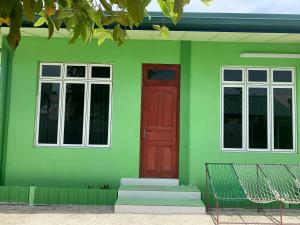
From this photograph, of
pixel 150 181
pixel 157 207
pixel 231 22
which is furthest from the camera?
pixel 150 181

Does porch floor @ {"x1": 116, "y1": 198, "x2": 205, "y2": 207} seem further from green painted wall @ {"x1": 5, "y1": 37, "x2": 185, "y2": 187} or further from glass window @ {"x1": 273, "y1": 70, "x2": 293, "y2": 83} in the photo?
glass window @ {"x1": 273, "y1": 70, "x2": 293, "y2": 83}

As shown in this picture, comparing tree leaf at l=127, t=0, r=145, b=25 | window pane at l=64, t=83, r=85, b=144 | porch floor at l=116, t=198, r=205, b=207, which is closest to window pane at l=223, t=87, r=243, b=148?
porch floor at l=116, t=198, r=205, b=207

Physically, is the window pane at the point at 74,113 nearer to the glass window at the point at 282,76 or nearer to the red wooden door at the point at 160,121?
the red wooden door at the point at 160,121

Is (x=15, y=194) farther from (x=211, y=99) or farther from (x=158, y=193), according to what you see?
(x=211, y=99)

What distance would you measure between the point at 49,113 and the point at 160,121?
2232 mm

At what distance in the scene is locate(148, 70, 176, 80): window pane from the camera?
7469 millimetres

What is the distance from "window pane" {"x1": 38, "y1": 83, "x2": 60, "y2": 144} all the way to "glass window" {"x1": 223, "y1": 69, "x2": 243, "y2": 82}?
340cm

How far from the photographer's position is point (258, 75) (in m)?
7.46

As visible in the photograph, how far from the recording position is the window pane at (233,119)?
7340 millimetres

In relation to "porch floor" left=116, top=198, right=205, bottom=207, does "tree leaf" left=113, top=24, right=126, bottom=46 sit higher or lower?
higher

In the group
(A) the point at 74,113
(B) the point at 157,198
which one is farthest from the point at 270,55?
(A) the point at 74,113

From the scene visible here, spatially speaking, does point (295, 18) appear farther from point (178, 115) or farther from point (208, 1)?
point (208, 1)

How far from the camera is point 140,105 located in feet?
24.0

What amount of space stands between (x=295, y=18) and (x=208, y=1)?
5402 mm
